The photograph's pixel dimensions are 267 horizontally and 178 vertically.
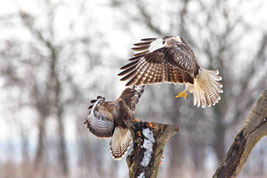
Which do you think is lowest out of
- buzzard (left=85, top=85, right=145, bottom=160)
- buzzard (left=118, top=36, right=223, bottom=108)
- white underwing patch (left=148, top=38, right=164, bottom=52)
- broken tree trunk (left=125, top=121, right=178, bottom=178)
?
broken tree trunk (left=125, top=121, right=178, bottom=178)

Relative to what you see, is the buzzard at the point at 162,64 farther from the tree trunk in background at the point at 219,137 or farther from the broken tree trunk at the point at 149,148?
the tree trunk in background at the point at 219,137

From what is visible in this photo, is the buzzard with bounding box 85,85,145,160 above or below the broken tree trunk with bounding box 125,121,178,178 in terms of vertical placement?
above

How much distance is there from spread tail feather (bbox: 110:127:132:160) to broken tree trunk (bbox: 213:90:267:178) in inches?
46.4

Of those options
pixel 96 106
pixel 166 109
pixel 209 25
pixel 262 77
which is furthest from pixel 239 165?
pixel 166 109

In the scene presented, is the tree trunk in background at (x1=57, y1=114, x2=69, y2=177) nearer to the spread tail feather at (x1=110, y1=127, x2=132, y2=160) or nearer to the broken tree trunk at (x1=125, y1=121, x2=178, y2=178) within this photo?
the spread tail feather at (x1=110, y1=127, x2=132, y2=160)

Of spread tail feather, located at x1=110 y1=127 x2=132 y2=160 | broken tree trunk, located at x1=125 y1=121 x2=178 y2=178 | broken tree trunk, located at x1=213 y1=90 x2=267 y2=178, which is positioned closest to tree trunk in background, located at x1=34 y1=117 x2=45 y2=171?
spread tail feather, located at x1=110 y1=127 x2=132 y2=160

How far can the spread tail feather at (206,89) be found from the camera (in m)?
5.59

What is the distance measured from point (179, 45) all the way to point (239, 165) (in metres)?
1.74

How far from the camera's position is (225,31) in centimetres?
1639

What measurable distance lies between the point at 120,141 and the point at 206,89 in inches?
55.9

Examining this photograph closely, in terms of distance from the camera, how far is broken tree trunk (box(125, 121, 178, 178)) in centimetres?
402

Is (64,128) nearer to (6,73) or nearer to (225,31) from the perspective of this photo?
(6,73)

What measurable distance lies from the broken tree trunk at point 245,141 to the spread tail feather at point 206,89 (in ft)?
5.24

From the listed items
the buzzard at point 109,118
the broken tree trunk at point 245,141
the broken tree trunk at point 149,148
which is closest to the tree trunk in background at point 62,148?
the buzzard at point 109,118
